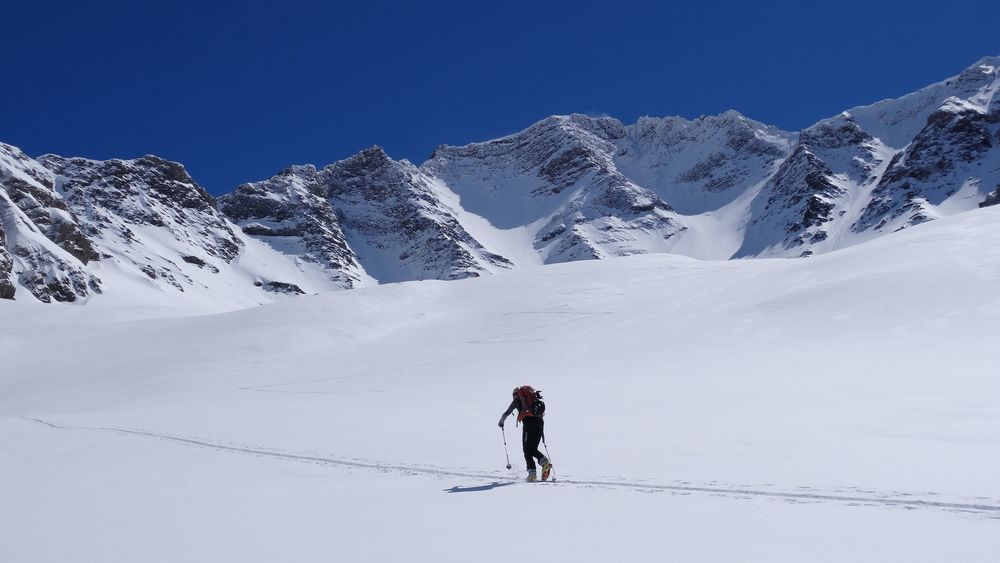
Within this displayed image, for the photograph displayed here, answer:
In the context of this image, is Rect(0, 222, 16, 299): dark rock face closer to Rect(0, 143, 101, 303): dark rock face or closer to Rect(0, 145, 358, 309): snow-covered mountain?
Rect(0, 143, 101, 303): dark rock face

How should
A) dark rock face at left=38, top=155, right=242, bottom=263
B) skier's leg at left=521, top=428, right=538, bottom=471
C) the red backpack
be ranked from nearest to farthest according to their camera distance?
skier's leg at left=521, top=428, right=538, bottom=471, the red backpack, dark rock face at left=38, top=155, right=242, bottom=263

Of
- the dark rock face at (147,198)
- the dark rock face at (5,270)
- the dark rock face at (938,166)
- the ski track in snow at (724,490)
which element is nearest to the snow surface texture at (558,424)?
the ski track in snow at (724,490)

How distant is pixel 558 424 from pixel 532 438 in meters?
4.95

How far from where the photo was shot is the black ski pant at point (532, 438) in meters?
9.77

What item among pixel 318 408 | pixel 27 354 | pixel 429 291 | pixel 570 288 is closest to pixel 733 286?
pixel 570 288

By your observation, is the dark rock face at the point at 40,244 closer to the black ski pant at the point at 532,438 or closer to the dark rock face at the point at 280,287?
the dark rock face at the point at 280,287

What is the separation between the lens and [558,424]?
583 inches

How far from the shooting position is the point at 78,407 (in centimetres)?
2488

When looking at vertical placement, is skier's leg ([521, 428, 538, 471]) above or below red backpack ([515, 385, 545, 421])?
below

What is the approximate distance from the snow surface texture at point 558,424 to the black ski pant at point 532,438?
607 mm

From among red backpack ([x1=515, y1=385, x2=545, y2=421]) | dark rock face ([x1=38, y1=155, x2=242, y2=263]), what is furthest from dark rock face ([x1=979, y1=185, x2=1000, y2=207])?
red backpack ([x1=515, y1=385, x2=545, y2=421])

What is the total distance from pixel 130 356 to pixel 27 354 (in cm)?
658

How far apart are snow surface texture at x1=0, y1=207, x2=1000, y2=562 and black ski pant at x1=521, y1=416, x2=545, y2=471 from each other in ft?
1.99

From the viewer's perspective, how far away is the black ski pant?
32.1 feet
